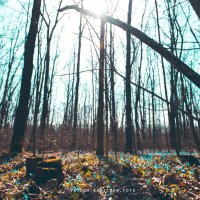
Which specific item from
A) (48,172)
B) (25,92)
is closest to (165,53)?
(48,172)

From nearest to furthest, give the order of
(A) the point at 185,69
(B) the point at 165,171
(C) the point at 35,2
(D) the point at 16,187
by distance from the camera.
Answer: (A) the point at 185,69
(D) the point at 16,187
(B) the point at 165,171
(C) the point at 35,2

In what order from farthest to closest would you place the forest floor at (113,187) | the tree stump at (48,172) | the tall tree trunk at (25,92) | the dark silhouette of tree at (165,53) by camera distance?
the tall tree trunk at (25,92)
the tree stump at (48,172)
the forest floor at (113,187)
the dark silhouette of tree at (165,53)

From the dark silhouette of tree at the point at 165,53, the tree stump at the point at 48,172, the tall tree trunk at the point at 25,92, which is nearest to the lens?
the dark silhouette of tree at the point at 165,53

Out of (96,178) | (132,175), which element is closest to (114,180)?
(96,178)

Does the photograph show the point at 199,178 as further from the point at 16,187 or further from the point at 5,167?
the point at 5,167

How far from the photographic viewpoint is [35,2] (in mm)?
11312

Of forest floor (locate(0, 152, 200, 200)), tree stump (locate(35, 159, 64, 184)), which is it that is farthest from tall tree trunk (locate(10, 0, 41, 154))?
tree stump (locate(35, 159, 64, 184))

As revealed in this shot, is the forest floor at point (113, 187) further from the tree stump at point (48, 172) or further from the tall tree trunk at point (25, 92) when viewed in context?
the tall tree trunk at point (25, 92)

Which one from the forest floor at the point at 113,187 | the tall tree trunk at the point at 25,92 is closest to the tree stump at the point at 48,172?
the forest floor at the point at 113,187

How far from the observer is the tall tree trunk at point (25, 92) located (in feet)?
32.0

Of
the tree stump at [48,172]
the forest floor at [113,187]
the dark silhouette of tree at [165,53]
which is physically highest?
the dark silhouette of tree at [165,53]

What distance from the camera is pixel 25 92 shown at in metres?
10.2

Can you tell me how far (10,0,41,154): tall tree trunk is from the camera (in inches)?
384

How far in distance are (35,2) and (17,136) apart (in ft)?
23.2
